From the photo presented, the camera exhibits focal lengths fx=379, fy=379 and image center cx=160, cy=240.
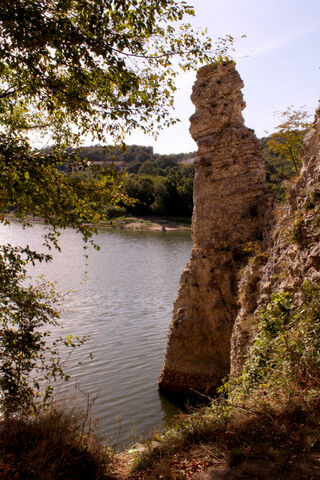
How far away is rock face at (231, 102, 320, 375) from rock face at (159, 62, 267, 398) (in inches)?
43.3

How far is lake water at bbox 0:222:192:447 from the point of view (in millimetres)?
10344

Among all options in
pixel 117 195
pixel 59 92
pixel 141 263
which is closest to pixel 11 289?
pixel 117 195

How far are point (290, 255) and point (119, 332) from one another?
10.2 m

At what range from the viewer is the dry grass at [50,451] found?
410 cm

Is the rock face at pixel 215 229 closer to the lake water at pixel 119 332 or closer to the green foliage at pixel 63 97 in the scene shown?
the lake water at pixel 119 332

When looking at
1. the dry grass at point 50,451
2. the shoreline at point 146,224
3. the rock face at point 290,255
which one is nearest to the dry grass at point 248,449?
the dry grass at point 50,451

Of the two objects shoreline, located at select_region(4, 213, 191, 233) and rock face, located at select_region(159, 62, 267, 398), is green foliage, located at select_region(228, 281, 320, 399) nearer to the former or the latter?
rock face, located at select_region(159, 62, 267, 398)

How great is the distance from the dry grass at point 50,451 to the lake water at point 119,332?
2.24 feet

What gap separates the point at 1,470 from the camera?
4.07 meters

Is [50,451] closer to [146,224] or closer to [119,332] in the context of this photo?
[119,332]

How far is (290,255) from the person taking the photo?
24.1ft

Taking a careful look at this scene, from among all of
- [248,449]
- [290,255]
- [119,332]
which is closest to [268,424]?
[248,449]

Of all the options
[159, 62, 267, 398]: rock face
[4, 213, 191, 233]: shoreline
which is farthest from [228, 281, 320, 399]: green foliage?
[4, 213, 191, 233]: shoreline

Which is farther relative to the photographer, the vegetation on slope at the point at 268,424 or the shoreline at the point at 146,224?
the shoreline at the point at 146,224
